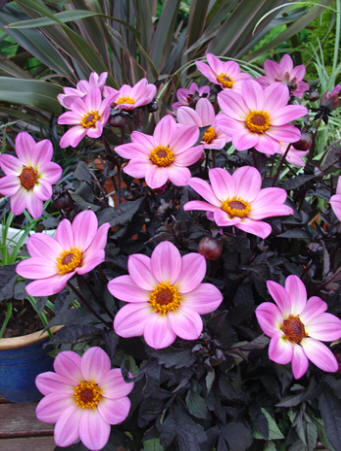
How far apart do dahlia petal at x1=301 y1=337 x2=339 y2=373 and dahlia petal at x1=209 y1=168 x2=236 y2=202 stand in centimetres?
21

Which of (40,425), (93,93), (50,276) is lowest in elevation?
(40,425)

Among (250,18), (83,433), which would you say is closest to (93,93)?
(83,433)

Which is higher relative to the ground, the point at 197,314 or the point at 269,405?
the point at 197,314

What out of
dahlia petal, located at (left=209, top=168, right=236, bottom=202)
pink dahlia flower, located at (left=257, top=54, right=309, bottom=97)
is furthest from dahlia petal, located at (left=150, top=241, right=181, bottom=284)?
pink dahlia flower, located at (left=257, top=54, right=309, bottom=97)

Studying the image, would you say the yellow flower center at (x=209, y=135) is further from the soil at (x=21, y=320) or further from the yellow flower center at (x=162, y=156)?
the soil at (x=21, y=320)

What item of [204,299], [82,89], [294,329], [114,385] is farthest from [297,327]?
[82,89]

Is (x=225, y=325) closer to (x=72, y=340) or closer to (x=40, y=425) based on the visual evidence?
(x=72, y=340)

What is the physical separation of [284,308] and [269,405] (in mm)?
212

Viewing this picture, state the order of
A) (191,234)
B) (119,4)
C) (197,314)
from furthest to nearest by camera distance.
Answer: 1. (119,4)
2. (191,234)
3. (197,314)

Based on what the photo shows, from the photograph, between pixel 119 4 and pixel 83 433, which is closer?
pixel 83 433

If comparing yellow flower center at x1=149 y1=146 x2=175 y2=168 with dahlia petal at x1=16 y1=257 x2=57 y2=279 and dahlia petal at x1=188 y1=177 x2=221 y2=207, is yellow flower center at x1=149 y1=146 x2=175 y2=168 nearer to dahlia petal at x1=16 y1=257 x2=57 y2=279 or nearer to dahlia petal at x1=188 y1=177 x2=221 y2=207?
dahlia petal at x1=188 y1=177 x2=221 y2=207

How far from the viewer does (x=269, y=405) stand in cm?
64

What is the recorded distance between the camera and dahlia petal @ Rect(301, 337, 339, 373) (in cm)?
48

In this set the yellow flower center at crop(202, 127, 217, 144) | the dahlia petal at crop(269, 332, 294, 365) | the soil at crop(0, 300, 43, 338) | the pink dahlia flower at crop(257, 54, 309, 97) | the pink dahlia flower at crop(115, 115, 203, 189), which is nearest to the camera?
the dahlia petal at crop(269, 332, 294, 365)
